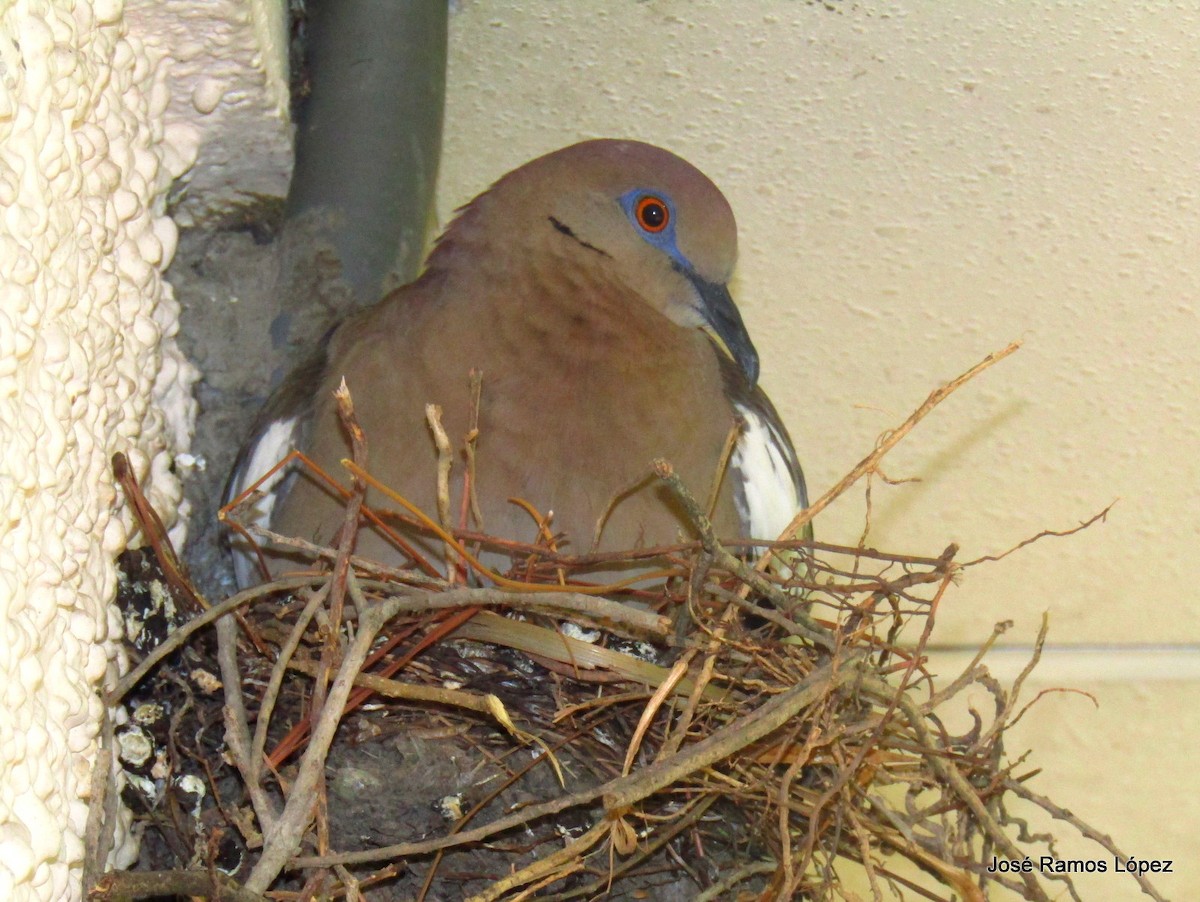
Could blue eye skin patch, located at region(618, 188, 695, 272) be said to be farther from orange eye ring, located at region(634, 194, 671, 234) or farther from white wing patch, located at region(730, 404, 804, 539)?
white wing patch, located at region(730, 404, 804, 539)

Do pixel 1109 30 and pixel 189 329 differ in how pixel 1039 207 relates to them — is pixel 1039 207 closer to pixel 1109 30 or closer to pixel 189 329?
pixel 1109 30

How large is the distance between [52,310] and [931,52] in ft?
3.94

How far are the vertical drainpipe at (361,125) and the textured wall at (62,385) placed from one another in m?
0.34

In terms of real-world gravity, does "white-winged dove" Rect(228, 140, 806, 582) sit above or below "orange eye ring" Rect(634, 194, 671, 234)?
below

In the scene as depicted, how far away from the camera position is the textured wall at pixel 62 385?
0.98 metres

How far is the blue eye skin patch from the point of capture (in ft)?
6.28

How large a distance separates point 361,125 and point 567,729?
3.03 ft

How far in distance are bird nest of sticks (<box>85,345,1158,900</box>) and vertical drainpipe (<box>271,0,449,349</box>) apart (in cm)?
59

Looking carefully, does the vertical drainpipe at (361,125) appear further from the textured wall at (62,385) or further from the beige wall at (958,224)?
the textured wall at (62,385)

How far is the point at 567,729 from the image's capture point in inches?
54.6

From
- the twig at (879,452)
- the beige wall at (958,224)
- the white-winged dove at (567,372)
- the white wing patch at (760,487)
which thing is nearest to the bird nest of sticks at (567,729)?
the twig at (879,452)

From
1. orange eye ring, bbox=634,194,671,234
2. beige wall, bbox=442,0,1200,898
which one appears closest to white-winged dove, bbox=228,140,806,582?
orange eye ring, bbox=634,194,671,234

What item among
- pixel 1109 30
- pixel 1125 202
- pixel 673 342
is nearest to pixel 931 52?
pixel 1109 30

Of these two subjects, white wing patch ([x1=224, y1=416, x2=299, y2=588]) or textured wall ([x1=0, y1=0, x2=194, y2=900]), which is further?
white wing patch ([x1=224, y1=416, x2=299, y2=588])
